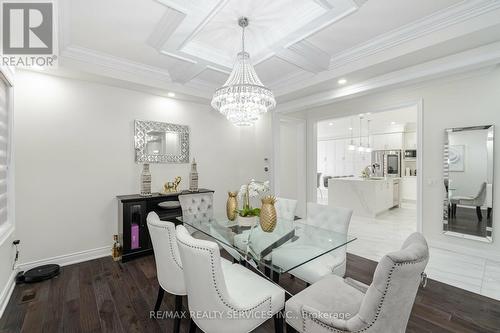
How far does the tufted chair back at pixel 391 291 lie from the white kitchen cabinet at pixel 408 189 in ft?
25.2

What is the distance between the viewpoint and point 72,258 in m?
3.15

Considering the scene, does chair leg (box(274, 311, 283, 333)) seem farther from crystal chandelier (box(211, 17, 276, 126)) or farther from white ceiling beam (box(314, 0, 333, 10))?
white ceiling beam (box(314, 0, 333, 10))

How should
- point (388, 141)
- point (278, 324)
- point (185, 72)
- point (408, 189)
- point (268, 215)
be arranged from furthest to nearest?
1. point (388, 141)
2. point (408, 189)
3. point (185, 72)
4. point (268, 215)
5. point (278, 324)

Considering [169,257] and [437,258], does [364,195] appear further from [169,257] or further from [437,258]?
[169,257]

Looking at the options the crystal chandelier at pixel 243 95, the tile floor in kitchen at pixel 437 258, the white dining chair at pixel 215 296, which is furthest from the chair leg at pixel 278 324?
the tile floor in kitchen at pixel 437 258

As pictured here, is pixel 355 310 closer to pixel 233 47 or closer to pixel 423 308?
pixel 423 308

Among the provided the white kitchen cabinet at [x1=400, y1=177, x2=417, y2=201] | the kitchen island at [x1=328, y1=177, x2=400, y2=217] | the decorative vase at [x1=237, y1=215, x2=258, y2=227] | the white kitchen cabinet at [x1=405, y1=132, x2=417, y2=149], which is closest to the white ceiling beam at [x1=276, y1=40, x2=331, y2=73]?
the decorative vase at [x1=237, y1=215, x2=258, y2=227]

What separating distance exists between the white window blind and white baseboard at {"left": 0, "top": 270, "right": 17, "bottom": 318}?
2.08ft

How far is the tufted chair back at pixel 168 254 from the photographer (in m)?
1.73

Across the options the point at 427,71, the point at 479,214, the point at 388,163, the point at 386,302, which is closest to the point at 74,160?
the point at 386,302

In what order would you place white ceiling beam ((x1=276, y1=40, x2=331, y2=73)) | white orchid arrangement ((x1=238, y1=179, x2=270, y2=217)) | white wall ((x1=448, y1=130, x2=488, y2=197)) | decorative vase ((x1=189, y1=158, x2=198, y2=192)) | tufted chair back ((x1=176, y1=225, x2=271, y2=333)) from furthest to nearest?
1. decorative vase ((x1=189, y1=158, x2=198, y2=192))
2. white wall ((x1=448, y1=130, x2=488, y2=197))
3. white ceiling beam ((x1=276, y1=40, x2=331, y2=73))
4. white orchid arrangement ((x1=238, y1=179, x2=270, y2=217))
5. tufted chair back ((x1=176, y1=225, x2=271, y2=333))

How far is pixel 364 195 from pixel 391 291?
5151 mm

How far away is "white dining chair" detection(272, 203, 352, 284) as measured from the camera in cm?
186

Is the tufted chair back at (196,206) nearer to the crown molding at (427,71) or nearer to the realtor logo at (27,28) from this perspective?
the realtor logo at (27,28)
